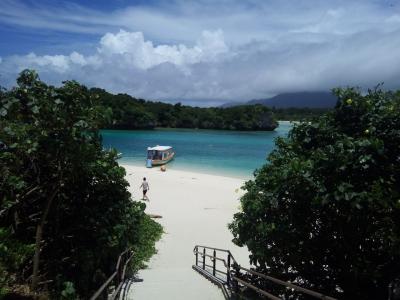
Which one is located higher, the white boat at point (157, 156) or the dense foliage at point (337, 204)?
the dense foliage at point (337, 204)

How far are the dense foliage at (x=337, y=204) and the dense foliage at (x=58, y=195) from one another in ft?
7.30

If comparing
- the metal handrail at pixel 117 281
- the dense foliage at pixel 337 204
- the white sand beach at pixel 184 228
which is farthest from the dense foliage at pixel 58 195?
the dense foliage at pixel 337 204

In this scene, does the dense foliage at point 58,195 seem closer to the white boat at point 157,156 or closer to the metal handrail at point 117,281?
the metal handrail at point 117,281

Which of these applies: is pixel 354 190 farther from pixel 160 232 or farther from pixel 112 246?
pixel 160 232

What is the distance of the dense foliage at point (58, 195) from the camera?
588 cm

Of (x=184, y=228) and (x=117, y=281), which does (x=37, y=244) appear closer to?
(x=117, y=281)

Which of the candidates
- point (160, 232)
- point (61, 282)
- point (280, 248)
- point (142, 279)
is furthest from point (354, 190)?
point (160, 232)

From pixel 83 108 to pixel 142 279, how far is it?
17.2 feet

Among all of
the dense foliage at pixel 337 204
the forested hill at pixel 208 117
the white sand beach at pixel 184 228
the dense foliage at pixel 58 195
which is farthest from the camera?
the forested hill at pixel 208 117

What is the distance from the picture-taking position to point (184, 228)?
1789 cm

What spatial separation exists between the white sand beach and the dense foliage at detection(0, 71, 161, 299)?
54.2 inches

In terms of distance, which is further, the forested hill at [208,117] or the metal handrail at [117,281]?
the forested hill at [208,117]

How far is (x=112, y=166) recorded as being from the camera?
24.8 ft

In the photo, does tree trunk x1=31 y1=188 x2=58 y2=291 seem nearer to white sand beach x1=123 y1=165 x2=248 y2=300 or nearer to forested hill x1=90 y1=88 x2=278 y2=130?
white sand beach x1=123 y1=165 x2=248 y2=300
